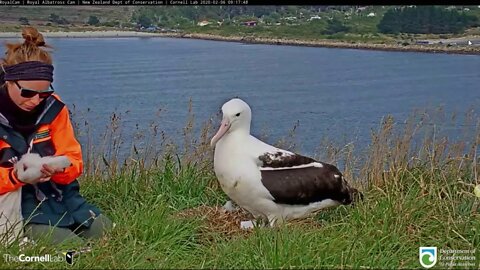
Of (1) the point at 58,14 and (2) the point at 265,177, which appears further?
(1) the point at 58,14

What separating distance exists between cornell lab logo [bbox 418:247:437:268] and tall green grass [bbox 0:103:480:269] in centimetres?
3

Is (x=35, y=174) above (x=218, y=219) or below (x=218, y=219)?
above

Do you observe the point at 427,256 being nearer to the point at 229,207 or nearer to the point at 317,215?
the point at 317,215

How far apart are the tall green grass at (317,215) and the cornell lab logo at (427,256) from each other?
0.09 feet

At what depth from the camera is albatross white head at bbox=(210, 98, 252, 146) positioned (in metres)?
3.40

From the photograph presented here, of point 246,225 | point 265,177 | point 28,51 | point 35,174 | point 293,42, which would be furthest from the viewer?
point 293,42

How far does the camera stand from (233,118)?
3.41 meters

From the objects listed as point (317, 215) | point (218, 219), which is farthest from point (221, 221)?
point (317, 215)

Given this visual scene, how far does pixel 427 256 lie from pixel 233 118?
44.6 inches

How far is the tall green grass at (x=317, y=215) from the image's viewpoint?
9.35 ft

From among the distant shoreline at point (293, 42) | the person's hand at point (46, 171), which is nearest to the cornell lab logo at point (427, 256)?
the person's hand at point (46, 171)

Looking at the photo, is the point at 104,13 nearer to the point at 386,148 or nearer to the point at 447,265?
the point at 386,148

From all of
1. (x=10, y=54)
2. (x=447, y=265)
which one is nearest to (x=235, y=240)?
(x=447, y=265)

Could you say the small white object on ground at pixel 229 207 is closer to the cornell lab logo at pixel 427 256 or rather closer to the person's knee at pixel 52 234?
the person's knee at pixel 52 234
